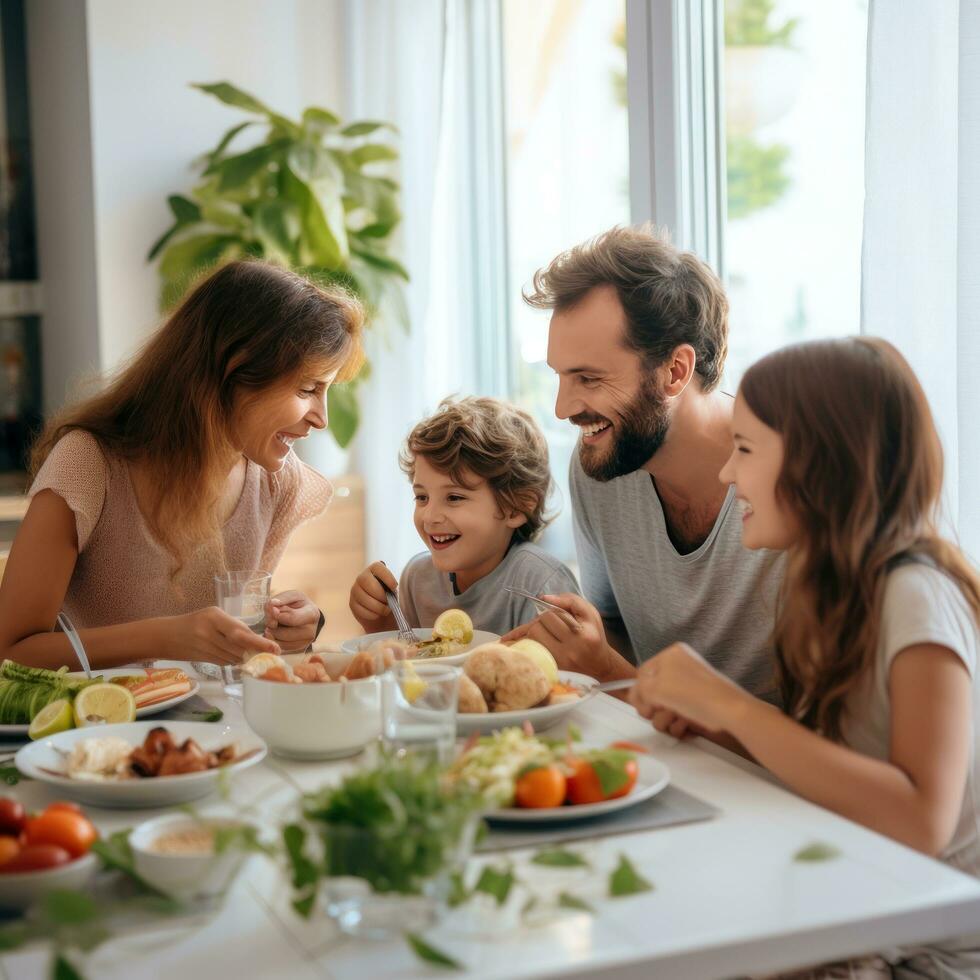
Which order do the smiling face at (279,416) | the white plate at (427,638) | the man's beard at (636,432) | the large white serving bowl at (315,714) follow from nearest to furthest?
the large white serving bowl at (315,714), the white plate at (427,638), the man's beard at (636,432), the smiling face at (279,416)

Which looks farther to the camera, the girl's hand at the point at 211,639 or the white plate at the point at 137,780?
the girl's hand at the point at 211,639

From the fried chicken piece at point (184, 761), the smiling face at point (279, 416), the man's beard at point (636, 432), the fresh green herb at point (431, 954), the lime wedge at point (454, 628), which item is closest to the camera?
the fresh green herb at point (431, 954)

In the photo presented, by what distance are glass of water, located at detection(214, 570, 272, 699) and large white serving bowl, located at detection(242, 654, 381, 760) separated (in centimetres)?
31

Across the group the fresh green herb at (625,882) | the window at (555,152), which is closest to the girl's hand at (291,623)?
the fresh green herb at (625,882)

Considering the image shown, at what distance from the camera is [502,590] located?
225cm

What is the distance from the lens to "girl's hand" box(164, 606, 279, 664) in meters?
1.64

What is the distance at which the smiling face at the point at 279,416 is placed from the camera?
217 cm

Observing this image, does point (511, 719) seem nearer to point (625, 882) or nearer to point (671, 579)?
point (625, 882)

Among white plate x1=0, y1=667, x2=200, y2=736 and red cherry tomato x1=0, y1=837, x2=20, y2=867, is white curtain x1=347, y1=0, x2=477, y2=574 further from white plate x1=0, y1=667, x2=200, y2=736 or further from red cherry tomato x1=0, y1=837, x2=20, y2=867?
red cherry tomato x1=0, y1=837, x2=20, y2=867

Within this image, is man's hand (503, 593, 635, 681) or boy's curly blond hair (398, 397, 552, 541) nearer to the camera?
man's hand (503, 593, 635, 681)

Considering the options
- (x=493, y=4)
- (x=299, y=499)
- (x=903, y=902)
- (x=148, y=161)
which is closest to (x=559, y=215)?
(x=493, y=4)

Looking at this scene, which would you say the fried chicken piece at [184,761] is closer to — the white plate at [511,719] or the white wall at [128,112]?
the white plate at [511,719]

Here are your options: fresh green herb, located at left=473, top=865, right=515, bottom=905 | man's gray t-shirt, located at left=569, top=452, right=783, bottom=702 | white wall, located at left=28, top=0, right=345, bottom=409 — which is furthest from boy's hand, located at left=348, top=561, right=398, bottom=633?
white wall, located at left=28, top=0, right=345, bottom=409

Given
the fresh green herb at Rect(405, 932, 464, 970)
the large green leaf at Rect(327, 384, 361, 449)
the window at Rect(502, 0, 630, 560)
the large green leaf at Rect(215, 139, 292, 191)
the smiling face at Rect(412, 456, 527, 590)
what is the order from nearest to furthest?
1. the fresh green herb at Rect(405, 932, 464, 970)
2. the smiling face at Rect(412, 456, 527, 590)
3. the window at Rect(502, 0, 630, 560)
4. the large green leaf at Rect(215, 139, 292, 191)
5. the large green leaf at Rect(327, 384, 361, 449)
